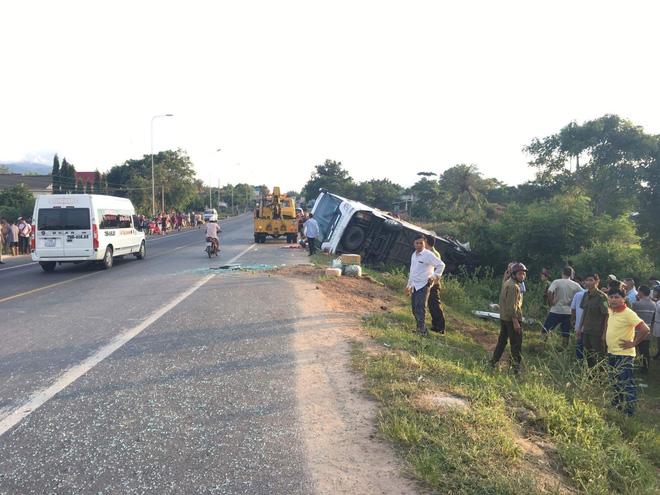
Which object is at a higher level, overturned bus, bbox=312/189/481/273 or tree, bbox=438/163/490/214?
tree, bbox=438/163/490/214

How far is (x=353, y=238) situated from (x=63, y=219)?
959 centimetres

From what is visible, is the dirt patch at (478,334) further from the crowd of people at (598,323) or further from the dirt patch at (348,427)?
the dirt patch at (348,427)

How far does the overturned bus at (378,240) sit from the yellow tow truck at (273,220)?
25.4 feet

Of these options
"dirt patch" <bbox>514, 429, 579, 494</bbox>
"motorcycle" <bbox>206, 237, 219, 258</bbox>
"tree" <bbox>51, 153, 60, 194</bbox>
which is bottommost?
"dirt patch" <bbox>514, 429, 579, 494</bbox>

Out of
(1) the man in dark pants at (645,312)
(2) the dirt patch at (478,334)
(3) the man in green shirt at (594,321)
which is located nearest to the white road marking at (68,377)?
(2) the dirt patch at (478,334)

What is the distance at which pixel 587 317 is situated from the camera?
680cm

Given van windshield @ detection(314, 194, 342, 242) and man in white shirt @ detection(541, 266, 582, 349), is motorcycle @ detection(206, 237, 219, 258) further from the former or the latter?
man in white shirt @ detection(541, 266, 582, 349)

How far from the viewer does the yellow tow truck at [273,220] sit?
2484 cm

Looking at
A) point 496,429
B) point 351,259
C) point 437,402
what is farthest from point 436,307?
point 351,259

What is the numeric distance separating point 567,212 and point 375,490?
51.6 feet

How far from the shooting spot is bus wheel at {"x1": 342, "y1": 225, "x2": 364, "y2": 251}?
1717cm

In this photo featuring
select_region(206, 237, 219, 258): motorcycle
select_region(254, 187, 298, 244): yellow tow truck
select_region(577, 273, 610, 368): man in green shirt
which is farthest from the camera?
select_region(254, 187, 298, 244): yellow tow truck

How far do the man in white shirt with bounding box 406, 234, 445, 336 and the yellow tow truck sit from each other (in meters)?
17.8

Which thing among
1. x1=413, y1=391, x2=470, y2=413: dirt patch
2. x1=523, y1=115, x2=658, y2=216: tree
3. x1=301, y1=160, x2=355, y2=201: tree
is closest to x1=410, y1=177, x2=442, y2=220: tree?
x1=523, y1=115, x2=658, y2=216: tree
